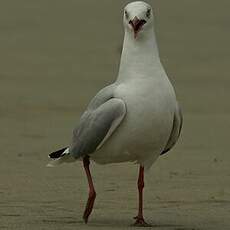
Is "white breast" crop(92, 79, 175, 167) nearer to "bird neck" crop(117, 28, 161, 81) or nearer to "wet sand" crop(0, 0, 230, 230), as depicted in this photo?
"bird neck" crop(117, 28, 161, 81)

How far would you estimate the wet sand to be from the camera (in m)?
8.77

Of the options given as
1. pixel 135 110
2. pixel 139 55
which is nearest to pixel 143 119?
pixel 135 110

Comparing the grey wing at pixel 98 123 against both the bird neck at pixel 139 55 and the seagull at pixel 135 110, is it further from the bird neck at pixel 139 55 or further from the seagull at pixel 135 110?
the bird neck at pixel 139 55

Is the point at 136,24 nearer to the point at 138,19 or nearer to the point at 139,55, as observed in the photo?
the point at 138,19

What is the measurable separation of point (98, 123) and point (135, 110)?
1.20 feet

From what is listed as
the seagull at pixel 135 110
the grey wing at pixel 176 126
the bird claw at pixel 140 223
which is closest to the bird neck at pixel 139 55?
the seagull at pixel 135 110

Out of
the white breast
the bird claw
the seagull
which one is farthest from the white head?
the bird claw

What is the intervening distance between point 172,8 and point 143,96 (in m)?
22.4

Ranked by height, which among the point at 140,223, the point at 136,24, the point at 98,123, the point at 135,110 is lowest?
the point at 140,223

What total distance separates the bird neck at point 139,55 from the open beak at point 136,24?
0.08 m

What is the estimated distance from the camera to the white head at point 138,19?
7.94m

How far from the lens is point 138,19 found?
7.93m

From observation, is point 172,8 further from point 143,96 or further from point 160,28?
point 143,96

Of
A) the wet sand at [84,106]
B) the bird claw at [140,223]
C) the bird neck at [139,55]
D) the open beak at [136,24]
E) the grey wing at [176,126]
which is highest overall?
the open beak at [136,24]
